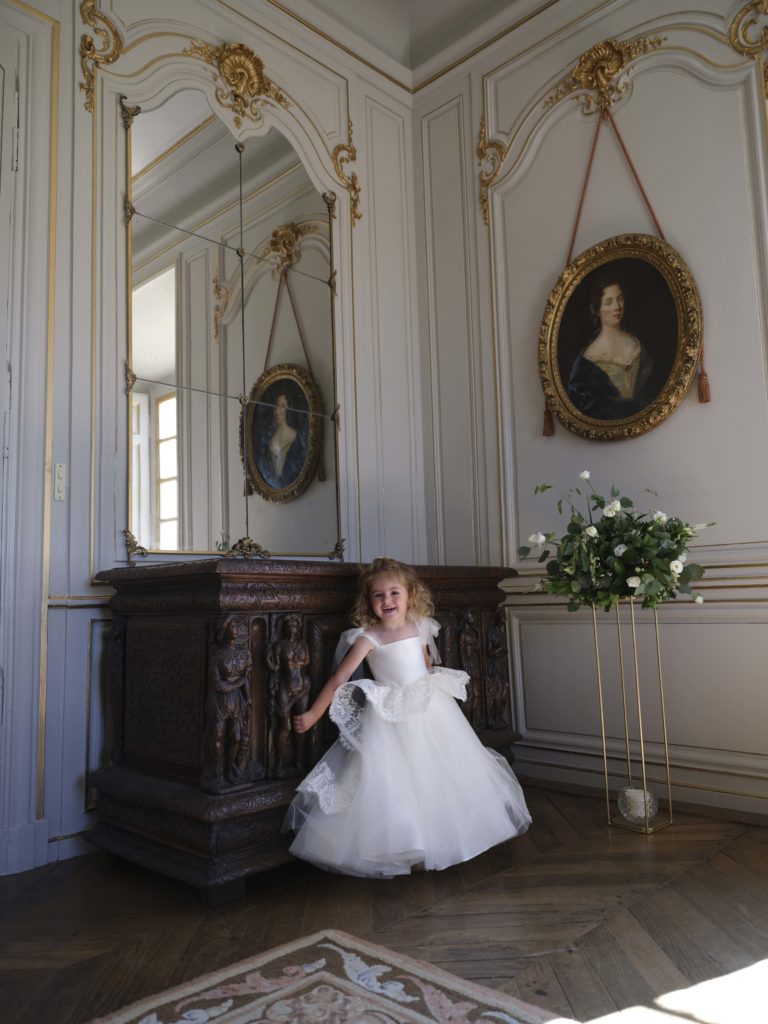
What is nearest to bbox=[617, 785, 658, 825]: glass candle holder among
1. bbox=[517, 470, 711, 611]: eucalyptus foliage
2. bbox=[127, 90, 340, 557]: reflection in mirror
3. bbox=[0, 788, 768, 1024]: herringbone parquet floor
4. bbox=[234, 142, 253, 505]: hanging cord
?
bbox=[0, 788, 768, 1024]: herringbone parquet floor

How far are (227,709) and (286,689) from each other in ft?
0.73

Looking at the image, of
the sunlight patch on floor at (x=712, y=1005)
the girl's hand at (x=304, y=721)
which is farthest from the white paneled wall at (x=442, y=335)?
the sunlight patch on floor at (x=712, y=1005)

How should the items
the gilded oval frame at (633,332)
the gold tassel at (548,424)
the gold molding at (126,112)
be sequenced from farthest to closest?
the gold tassel at (548,424), the gilded oval frame at (633,332), the gold molding at (126,112)

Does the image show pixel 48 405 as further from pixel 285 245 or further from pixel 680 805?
pixel 680 805

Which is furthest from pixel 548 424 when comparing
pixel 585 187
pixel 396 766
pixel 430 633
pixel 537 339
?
pixel 396 766

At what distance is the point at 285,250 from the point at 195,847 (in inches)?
111

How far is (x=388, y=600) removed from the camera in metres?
2.83

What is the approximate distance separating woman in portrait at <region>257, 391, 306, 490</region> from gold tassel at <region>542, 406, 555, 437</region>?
1225 mm

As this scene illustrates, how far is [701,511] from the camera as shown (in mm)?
3406

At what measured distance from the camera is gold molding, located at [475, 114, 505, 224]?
4.33 meters

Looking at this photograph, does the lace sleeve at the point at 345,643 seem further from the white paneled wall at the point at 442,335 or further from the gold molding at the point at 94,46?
the gold molding at the point at 94,46

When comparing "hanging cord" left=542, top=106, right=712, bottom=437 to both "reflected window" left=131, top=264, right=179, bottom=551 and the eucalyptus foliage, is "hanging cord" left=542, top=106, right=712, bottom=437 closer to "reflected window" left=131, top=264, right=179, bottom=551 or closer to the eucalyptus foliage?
Answer: the eucalyptus foliage

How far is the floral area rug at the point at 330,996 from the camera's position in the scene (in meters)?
1.69

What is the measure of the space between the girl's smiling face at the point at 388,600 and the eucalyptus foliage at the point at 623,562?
0.71 metres
